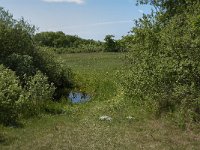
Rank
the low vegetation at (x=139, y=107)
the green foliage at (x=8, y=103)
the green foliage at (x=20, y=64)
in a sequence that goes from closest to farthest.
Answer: the low vegetation at (x=139, y=107)
the green foliage at (x=8, y=103)
the green foliage at (x=20, y=64)

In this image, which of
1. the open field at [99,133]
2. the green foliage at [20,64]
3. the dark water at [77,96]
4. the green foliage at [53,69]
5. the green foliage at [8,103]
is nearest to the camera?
the open field at [99,133]

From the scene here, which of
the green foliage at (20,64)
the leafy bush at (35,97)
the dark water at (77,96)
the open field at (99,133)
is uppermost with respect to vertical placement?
the green foliage at (20,64)

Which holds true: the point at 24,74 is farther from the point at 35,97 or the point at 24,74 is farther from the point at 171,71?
the point at 171,71

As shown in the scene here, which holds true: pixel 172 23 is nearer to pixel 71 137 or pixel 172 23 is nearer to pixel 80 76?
pixel 71 137

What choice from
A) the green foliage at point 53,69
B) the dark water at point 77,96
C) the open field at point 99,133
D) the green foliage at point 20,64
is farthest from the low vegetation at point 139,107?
the green foliage at point 53,69

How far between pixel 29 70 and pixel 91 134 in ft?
36.4

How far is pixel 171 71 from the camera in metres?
15.2

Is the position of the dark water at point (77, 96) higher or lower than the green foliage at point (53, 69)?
lower

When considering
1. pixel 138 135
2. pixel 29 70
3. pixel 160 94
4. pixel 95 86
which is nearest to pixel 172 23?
pixel 160 94

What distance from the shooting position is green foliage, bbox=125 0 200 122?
14.7 m

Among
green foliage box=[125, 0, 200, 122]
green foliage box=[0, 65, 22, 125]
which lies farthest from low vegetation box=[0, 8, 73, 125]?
green foliage box=[125, 0, 200, 122]

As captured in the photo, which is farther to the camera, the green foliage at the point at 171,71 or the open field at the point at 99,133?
the green foliage at the point at 171,71

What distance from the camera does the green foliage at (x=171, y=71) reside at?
1472 centimetres

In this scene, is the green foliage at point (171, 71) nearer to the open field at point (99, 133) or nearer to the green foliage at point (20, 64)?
the open field at point (99, 133)
